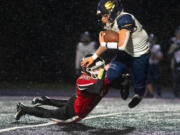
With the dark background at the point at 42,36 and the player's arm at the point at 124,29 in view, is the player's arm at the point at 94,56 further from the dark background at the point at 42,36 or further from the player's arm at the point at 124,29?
the dark background at the point at 42,36

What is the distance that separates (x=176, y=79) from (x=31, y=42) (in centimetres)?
953

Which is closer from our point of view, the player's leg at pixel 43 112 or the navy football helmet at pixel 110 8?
the navy football helmet at pixel 110 8

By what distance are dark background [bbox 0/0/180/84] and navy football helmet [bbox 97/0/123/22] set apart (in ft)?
49.1

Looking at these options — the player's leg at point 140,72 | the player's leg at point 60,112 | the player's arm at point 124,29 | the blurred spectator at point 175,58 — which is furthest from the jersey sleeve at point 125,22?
the blurred spectator at point 175,58

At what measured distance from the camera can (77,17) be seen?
71.2 feet

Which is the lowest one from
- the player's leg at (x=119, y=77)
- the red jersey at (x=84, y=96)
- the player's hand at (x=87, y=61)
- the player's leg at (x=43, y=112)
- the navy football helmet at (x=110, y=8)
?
the player's leg at (x=43, y=112)

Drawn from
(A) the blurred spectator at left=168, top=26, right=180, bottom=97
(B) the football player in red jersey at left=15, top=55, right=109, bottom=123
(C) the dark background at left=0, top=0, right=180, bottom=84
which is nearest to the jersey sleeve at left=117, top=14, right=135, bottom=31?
(B) the football player in red jersey at left=15, top=55, right=109, bottom=123

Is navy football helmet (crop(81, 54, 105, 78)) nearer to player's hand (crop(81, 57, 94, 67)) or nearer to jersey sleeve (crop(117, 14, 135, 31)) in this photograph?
player's hand (crop(81, 57, 94, 67))

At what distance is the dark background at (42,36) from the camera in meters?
20.1

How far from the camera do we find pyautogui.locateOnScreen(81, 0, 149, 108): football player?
4820mm

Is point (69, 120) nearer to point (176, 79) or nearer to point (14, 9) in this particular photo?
point (176, 79)

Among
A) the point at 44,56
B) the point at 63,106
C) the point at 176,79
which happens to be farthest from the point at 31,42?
the point at 63,106

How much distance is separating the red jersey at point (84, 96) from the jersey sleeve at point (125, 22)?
0.64 m

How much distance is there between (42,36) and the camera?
20.9 metres
